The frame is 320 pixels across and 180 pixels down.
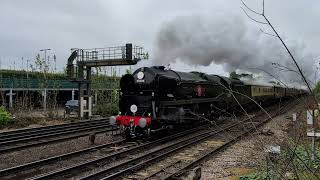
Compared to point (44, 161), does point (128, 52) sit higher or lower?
higher

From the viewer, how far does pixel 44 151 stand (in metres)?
13.0

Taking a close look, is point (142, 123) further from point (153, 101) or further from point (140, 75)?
point (140, 75)

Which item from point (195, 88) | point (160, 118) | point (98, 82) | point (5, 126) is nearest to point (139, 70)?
point (160, 118)

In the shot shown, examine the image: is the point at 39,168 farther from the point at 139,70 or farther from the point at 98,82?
the point at 98,82

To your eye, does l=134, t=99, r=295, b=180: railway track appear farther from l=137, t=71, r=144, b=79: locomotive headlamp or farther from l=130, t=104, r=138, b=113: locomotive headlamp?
l=137, t=71, r=144, b=79: locomotive headlamp

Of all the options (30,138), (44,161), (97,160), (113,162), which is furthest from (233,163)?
(30,138)

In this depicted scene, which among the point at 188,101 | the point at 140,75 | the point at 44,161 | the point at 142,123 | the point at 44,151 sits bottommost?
the point at 44,151

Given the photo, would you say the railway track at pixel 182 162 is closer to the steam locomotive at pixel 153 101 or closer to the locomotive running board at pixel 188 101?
the steam locomotive at pixel 153 101

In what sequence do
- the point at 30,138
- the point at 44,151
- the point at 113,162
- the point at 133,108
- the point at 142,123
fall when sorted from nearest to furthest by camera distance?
1. the point at 113,162
2. the point at 44,151
3. the point at 142,123
4. the point at 133,108
5. the point at 30,138

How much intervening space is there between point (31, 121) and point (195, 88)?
11819mm

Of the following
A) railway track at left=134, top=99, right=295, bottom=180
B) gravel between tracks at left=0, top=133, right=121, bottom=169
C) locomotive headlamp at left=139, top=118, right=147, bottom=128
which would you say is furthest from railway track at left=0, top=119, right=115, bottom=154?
railway track at left=134, top=99, right=295, bottom=180

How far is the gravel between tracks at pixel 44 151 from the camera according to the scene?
11.3 m

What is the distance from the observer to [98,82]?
34156 millimetres

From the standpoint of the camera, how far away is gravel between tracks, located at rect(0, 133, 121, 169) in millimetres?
11297
